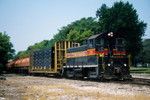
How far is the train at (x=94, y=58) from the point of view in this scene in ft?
41.7

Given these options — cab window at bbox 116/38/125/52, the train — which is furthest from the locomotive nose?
cab window at bbox 116/38/125/52

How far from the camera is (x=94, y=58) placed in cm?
1359

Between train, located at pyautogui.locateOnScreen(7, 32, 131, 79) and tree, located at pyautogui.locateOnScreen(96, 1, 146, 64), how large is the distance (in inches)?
511

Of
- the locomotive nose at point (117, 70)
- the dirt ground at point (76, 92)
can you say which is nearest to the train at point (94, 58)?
the locomotive nose at point (117, 70)

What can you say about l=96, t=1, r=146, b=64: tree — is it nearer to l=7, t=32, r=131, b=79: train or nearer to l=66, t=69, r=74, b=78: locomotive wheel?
l=7, t=32, r=131, b=79: train

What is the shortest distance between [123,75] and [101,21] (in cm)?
2019

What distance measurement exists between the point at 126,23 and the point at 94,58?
17266 millimetres

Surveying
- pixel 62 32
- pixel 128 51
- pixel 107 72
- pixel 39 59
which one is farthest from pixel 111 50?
pixel 62 32

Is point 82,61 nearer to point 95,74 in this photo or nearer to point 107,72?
point 95,74

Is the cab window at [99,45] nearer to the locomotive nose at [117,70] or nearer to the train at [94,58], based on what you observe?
the train at [94,58]

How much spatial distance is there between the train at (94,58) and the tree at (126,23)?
1297 centimetres

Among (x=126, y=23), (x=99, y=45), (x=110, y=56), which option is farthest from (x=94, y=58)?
(x=126, y=23)

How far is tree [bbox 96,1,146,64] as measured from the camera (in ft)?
93.7

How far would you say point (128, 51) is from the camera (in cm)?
3022
